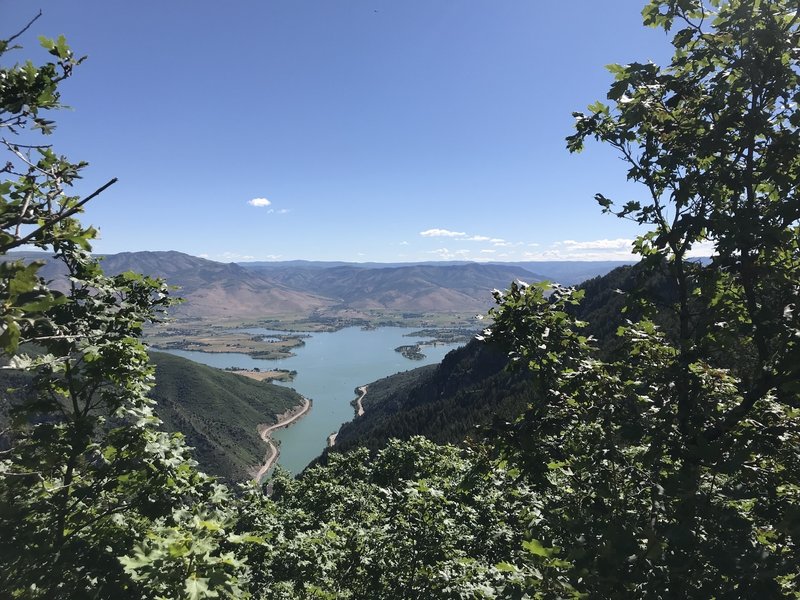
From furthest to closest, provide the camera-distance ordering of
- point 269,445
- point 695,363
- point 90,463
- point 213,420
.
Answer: point 213,420 < point 269,445 < point 90,463 < point 695,363

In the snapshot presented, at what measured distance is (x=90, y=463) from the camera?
Result: 680 cm

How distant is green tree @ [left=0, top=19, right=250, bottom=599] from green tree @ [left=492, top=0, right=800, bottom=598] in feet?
12.7

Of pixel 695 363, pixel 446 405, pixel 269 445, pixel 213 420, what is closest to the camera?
pixel 695 363

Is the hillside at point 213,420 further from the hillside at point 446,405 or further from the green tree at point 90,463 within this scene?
the green tree at point 90,463

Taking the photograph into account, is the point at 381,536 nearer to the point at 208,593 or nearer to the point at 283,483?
the point at 208,593

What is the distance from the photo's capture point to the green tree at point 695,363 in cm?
347

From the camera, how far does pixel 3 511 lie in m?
5.38

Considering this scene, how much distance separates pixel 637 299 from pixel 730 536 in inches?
111

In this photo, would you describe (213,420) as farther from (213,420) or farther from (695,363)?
(695,363)

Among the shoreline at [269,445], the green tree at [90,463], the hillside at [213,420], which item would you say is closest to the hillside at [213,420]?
A: the hillside at [213,420]

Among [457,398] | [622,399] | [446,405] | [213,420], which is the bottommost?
[213,420]

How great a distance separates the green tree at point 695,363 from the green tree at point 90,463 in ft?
12.7

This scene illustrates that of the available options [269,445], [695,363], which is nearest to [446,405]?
[269,445]

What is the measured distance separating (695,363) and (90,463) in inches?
353
